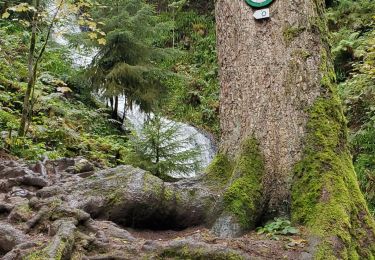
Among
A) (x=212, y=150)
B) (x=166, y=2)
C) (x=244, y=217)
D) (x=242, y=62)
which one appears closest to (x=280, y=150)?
(x=244, y=217)

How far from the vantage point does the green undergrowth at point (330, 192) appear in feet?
10.6

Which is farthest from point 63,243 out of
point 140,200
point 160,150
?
point 160,150

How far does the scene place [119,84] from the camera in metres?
12.4

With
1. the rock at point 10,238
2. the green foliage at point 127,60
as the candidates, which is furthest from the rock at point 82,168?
the green foliage at point 127,60

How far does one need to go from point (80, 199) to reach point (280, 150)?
1695 millimetres

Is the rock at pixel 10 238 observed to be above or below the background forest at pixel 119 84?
below

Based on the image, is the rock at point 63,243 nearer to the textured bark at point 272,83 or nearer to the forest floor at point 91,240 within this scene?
the forest floor at point 91,240

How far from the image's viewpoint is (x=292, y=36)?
12.9 ft

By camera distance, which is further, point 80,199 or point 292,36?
point 292,36

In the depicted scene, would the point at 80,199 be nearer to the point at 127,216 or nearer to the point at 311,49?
the point at 127,216

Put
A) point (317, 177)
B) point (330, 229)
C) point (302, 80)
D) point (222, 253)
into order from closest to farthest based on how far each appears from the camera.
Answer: point (222, 253) < point (330, 229) < point (317, 177) < point (302, 80)

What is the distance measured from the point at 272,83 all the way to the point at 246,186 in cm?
94

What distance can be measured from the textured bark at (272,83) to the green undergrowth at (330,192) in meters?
0.10

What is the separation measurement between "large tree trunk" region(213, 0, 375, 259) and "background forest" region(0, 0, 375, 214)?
62.5 inches
